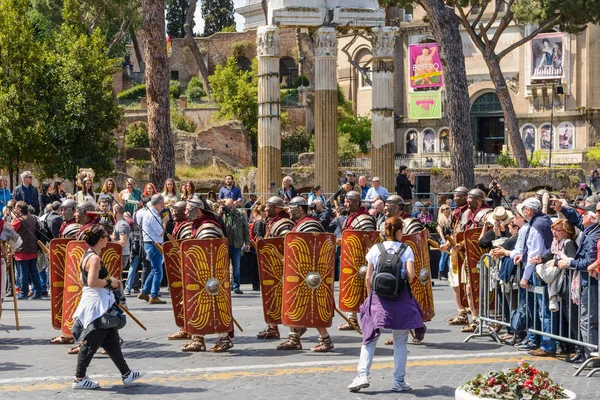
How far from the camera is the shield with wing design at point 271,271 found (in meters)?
13.0

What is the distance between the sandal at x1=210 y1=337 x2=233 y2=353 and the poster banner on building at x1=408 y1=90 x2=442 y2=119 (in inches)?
1891

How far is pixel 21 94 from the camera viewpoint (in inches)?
1234

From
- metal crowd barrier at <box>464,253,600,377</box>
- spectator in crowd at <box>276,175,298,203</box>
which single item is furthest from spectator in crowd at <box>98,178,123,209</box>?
metal crowd barrier at <box>464,253,600,377</box>

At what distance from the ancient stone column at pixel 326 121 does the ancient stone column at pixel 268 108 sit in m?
1.05

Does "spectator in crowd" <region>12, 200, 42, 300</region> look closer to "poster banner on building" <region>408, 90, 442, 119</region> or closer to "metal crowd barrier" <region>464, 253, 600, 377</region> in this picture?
"metal crowd barrier" <region>464, 253, 600, 377</region>

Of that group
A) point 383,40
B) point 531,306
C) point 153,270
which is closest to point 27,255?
point 153,270

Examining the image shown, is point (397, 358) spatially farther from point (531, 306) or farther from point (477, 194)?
point (477, 194)

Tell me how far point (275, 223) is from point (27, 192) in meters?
9.92

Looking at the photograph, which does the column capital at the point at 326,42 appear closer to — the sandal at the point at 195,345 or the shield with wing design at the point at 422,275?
the shield with wing design at the point at 422,275

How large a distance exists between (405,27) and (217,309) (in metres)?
52.9

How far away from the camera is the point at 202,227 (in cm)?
1241

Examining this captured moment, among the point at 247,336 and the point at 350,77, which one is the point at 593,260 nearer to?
the point at 247,336

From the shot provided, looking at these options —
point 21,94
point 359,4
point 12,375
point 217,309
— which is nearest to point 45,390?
point 12,375

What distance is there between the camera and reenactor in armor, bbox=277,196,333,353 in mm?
12562
